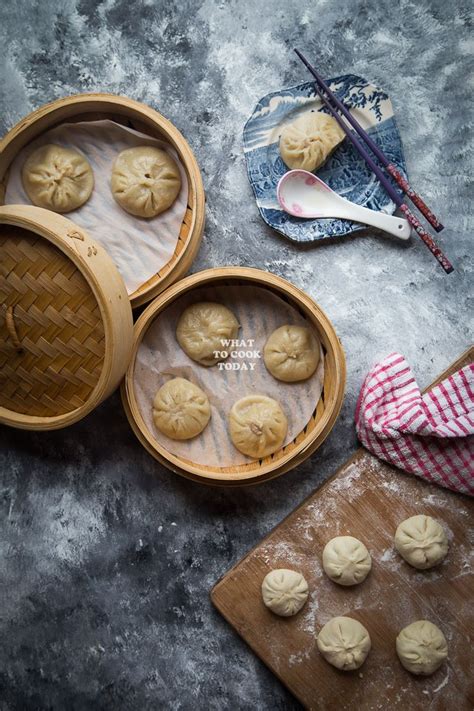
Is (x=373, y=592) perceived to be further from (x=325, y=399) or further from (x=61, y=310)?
(x=61, y=310)

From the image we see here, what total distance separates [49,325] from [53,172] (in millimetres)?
663

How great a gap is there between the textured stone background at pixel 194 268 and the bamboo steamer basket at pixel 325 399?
9.3 inches

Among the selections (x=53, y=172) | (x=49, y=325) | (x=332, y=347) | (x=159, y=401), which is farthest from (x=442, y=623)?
(x=53, y=172)

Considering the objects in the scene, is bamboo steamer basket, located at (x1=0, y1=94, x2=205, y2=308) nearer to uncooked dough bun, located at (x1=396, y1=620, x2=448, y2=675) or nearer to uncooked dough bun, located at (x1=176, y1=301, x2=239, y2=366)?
uncooked dough bun, located at (x1=176, y1=301, x2=239, y2=366)

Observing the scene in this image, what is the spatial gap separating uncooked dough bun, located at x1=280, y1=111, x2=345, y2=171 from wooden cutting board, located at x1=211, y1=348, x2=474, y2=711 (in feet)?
3.13

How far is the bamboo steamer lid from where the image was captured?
2.00m

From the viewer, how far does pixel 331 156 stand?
2.51 meters

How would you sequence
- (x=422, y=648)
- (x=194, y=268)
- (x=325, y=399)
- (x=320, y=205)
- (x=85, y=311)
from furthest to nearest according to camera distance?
(x=194, y=268) < (x=320, y=205) < (x=325, y=399) < (x=422, y=648) < (x=85, y=311)

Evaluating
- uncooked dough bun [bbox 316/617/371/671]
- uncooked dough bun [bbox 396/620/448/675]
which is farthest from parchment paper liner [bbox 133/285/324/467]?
uncooked dough bun [bbox 396/620/448/675]

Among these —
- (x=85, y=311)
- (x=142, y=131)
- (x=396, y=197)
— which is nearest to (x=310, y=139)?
(x=396, y=197)

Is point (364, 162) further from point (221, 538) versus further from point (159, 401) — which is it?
point (221, 538)

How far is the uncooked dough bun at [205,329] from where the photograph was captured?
2.38m

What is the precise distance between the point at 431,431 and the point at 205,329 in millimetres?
924

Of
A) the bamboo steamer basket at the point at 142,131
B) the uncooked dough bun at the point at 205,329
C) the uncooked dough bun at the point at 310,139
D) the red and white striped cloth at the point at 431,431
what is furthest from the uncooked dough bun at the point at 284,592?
the uncooked dough bun at the point at 310,139
